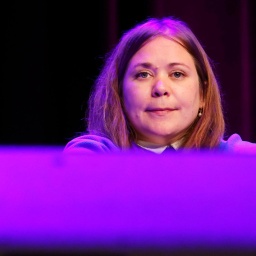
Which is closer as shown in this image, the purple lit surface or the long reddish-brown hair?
the purple lit surface

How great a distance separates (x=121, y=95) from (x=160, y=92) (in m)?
0.12

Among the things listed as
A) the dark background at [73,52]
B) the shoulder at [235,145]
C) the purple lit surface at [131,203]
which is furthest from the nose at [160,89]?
the purple lit surface at [131,203]

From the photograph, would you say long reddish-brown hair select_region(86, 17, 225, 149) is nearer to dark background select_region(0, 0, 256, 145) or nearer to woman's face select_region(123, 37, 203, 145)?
woman's face select_region(123, 37, 203, 145)

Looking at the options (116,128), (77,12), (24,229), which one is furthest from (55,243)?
(77,12)

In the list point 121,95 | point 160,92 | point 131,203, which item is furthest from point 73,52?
point 131,203

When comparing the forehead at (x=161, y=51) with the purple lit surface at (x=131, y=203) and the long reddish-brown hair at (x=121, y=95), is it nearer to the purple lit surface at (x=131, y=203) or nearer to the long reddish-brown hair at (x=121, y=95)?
the long reddish-brown hair at (x=121, y=95)

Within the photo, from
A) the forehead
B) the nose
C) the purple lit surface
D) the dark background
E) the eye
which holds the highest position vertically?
the dark background

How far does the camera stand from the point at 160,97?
3.03 feet

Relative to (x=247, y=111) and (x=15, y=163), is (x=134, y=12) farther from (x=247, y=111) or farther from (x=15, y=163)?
(x=15, y=163)

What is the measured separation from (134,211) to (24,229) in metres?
0.03

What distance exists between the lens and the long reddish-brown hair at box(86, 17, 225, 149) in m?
0.97

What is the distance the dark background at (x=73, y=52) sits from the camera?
1564 mm

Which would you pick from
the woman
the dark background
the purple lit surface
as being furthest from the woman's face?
the purple lit surface

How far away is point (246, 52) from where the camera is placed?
163 cm
